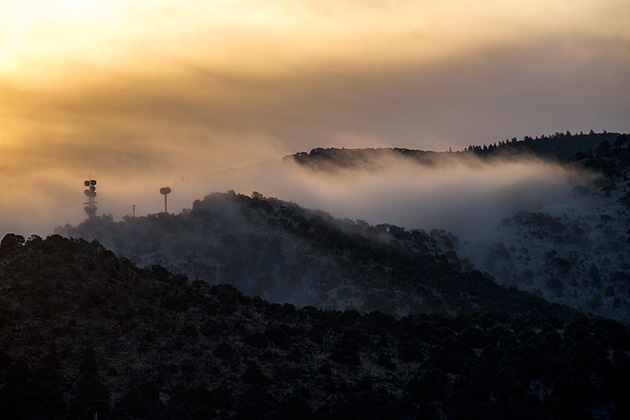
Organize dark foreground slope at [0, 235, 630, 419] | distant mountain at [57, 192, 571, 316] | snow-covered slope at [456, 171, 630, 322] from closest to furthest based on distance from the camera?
dark foreground slope at [0, 235, 630, 419]
distant mountain at [57, 192, 571, 316]
snow-covered slope at [456, 171, 630, 322]

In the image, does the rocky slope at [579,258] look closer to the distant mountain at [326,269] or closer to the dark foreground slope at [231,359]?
the distant mountain at [326,269]

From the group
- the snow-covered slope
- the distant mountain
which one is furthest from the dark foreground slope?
the snow-covered slope

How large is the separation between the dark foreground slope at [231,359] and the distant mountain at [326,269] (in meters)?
75.1

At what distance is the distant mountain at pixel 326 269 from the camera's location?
170875mm

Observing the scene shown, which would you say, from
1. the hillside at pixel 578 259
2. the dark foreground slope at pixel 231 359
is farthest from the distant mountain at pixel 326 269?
the dark foreground slope at pixel 231 359

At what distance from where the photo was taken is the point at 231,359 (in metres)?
76.8

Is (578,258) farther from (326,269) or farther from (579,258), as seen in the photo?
(326,269)

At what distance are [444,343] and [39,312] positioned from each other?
35.6m

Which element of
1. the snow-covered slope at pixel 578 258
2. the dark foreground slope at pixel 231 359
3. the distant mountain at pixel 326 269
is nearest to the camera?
the dark foreground slope at pixel 231 359

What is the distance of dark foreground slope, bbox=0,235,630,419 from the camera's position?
67438 mm

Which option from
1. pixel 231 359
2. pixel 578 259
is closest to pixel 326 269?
pixel 578 259

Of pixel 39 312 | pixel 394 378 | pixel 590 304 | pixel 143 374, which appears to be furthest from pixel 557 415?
pixel 590 304

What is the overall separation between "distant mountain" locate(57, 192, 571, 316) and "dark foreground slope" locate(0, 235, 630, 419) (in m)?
75.1

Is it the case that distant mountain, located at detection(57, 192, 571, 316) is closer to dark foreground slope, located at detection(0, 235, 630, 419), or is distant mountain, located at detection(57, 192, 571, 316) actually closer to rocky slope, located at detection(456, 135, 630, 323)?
rocky slope, located at detection(456, 135, 630, 323)
